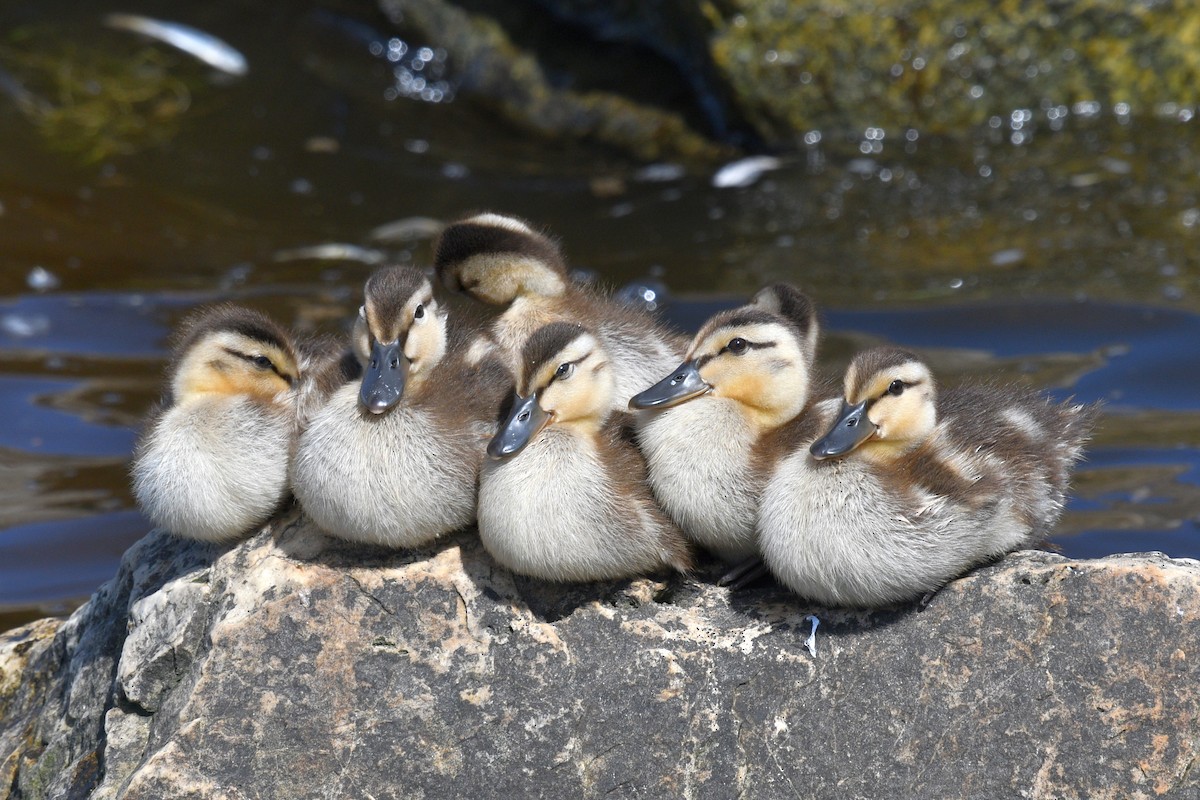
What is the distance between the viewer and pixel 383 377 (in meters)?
4.58

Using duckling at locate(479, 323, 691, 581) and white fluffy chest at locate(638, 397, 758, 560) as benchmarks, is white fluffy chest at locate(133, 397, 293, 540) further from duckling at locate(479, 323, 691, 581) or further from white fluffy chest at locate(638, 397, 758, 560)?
white fluffy chest at locate(638, 397, 758, 560)

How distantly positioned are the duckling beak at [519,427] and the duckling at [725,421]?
0.36m

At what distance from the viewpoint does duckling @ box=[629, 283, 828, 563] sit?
4.54 metres

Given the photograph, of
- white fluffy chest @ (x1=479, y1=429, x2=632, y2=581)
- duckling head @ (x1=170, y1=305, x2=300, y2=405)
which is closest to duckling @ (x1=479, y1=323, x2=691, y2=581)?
white fluffy chest @ (x1=479, y1=429, x2=632, y2=581)

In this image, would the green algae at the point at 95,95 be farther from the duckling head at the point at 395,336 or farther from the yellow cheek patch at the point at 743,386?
the yellow cheek patch at the point at 743,386

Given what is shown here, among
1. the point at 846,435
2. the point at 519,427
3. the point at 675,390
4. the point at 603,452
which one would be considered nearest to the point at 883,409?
the point at 846,435

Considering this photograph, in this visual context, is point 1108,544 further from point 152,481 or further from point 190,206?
point 190,206

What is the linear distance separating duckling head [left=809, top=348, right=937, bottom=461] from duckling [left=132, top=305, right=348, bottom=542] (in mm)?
1889

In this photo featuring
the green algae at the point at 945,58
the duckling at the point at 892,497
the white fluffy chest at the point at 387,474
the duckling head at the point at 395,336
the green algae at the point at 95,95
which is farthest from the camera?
the green algae at the point at 95,95

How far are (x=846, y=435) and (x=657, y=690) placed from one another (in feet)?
3.36

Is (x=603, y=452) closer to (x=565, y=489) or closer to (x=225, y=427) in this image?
(x=565, y=489)

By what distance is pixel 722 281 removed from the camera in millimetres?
10539

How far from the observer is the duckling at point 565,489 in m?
4.37

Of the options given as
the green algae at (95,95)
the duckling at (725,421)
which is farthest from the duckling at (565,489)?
the green algae at (95,95)
